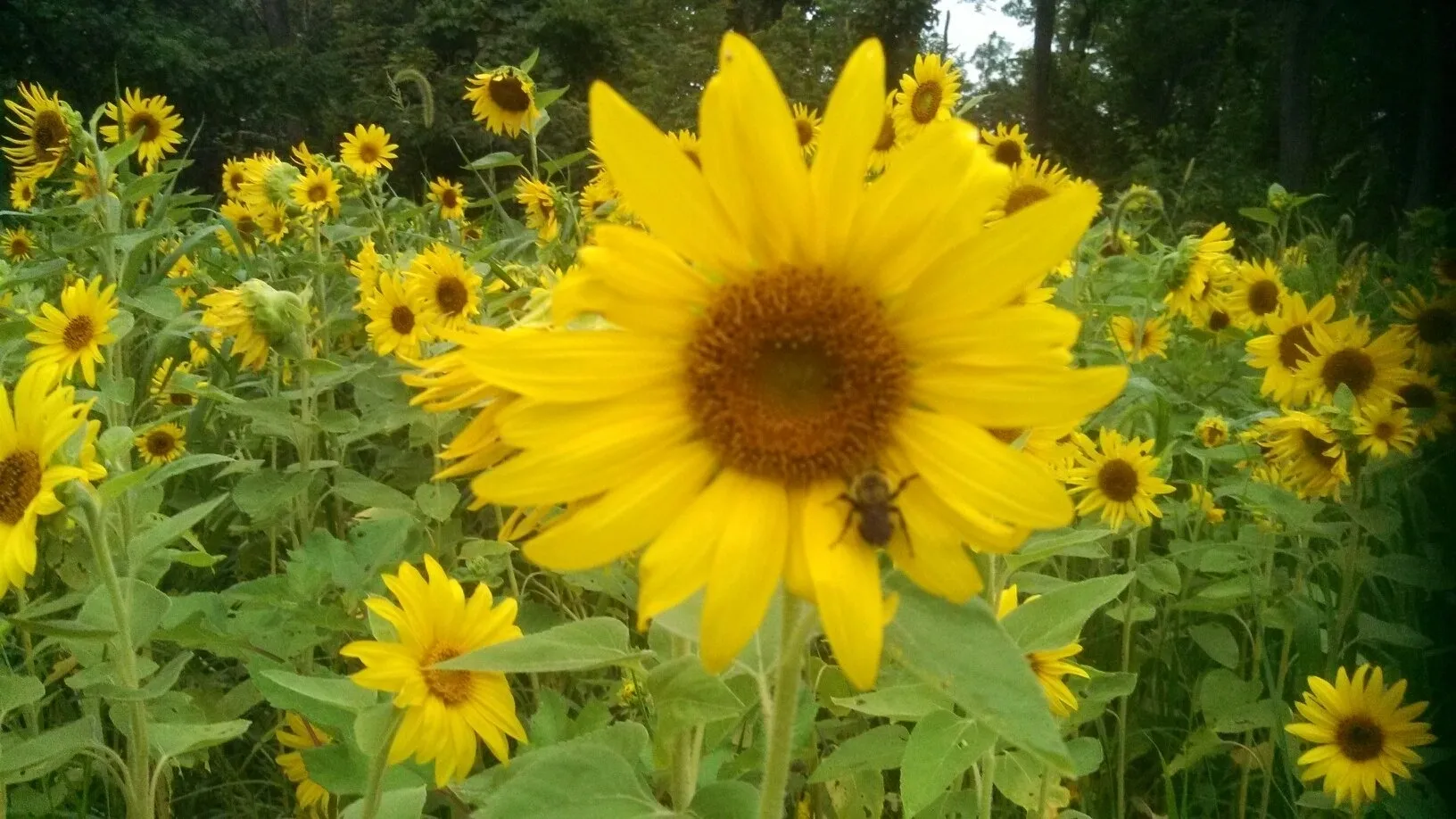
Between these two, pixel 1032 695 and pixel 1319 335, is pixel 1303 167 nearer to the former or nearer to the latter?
pixel 1319 335

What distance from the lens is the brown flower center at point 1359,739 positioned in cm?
174

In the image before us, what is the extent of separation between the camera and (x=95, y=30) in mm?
11789

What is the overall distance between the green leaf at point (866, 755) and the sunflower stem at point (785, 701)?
0.53 metres

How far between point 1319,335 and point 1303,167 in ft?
24.8

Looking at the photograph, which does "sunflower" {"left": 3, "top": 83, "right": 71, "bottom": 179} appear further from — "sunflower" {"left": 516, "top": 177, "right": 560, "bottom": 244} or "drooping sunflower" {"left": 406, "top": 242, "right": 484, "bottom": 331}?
"drooping sunflower" {"left": 406, "top": 242, "right": 484, "bottom": 331}

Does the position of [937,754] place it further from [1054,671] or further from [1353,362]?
[1353,362]

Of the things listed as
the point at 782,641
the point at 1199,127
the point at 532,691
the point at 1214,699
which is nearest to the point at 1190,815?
the point at 1214,699

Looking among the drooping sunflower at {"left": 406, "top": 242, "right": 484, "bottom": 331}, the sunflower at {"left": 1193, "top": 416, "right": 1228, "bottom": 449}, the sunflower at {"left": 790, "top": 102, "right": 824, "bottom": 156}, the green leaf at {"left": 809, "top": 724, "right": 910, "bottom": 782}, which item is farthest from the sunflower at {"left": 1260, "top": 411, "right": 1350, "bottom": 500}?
the drooping sunflower at {"left": 406, "top": 242, "right": 484, "bottom": 331}

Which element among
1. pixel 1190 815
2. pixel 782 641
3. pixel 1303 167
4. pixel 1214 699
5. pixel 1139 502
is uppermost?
pixel 1303 167

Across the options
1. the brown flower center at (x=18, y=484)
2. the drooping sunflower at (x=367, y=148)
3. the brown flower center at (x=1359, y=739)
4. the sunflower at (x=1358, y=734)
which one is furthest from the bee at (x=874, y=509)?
the drooping sunflower at (x=367, y=148)

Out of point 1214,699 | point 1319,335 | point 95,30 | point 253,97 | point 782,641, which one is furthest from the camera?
point 253,97

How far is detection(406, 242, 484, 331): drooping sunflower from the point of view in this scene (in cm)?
270

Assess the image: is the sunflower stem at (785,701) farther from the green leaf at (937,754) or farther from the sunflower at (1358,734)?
the sunflower at (1358,734)

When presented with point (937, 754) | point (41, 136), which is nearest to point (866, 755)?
point (937, 754)
